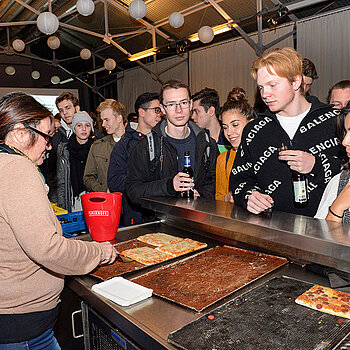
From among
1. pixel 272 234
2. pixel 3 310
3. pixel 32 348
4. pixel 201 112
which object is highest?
pixel 201 112

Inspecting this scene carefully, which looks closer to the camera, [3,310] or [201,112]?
[3,310]

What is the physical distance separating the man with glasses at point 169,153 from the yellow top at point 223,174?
0.28 meters

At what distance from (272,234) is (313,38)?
8435 mm

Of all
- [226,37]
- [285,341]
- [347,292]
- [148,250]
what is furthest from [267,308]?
[226,37]

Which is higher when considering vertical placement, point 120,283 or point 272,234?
point 272,234

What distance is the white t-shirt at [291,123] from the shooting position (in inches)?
82.6

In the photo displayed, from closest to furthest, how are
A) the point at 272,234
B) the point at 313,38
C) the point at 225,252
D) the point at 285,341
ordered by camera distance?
the point at 285,341, the point at 272,234, the point at 225,252, the point at 313,38

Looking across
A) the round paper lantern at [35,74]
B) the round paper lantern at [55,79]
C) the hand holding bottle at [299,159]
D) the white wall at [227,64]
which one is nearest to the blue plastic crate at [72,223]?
the hand holding bottle at [299,159]

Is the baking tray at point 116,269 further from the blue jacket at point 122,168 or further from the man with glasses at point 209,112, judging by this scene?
the man with glasses at point 209,112

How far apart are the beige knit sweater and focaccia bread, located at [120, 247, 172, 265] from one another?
290 millimetres

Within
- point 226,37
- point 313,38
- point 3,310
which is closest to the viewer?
point 3,310

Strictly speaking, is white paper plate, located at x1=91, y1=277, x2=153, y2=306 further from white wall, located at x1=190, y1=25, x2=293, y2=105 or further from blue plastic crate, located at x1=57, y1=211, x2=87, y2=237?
white wall, located at x1=190, y1=25, x2=293, y2=105

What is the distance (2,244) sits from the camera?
140 centimetres

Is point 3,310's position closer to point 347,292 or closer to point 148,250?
point 148,250
